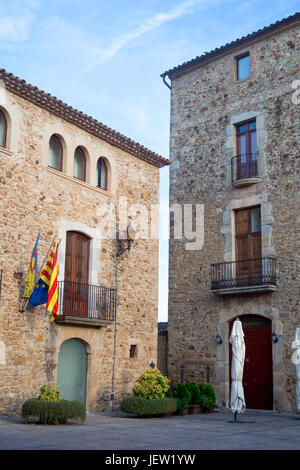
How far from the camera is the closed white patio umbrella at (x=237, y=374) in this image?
12.6 m

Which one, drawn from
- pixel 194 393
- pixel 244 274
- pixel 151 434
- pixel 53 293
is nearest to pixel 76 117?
pixel 53 293

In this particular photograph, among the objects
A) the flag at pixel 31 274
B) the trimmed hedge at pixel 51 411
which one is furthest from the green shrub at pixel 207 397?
the flag at pixel 31 274

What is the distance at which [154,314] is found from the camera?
17109 mm

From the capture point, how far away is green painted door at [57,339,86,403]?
547 inches

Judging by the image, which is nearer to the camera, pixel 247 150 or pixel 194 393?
pixel 194 393

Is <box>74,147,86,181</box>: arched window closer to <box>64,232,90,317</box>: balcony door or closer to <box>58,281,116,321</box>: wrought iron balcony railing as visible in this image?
<box>64,232,90,317</box>: balcony door

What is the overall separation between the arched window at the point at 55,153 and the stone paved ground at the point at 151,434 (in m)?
6.43

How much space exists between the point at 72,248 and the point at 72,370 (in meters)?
3.18

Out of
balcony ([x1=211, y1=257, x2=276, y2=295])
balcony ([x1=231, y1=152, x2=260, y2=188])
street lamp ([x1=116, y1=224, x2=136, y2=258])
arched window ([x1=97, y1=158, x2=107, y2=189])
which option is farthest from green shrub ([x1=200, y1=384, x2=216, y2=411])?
arched window ([x1=97, y1=158, x2=107, y2=189])

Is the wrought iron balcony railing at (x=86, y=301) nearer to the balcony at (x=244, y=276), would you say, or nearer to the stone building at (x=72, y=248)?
the stone building at (x=72, y=248)

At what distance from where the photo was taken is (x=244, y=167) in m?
17.9

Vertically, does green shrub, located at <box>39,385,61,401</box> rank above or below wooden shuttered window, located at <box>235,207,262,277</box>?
below

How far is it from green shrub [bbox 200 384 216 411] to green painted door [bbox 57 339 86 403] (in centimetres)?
351

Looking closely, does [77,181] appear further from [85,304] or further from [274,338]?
[274,338]
